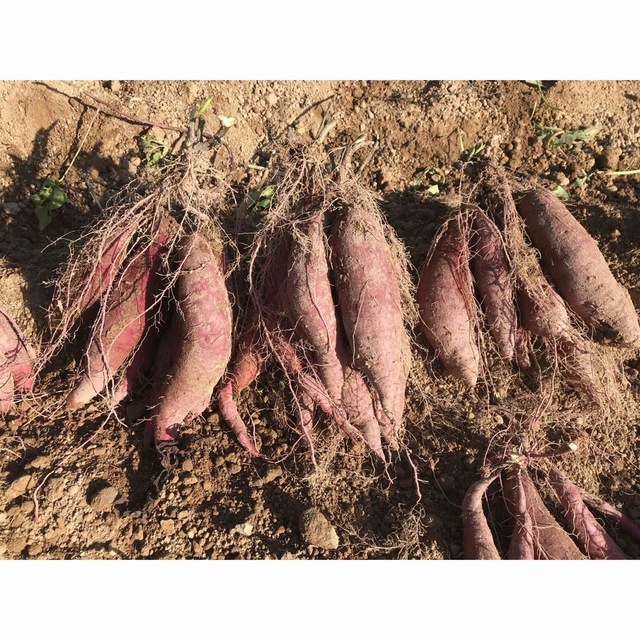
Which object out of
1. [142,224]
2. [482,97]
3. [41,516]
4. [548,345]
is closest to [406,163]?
[482,97]

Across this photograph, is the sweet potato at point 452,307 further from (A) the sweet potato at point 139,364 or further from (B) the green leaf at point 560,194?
(A) the sweet potato at point 139,364

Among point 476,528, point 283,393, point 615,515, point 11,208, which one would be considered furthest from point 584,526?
point 11,208

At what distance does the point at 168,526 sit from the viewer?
188 cm

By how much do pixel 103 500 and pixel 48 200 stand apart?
1616 millimetres

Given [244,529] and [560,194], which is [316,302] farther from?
[560,194]

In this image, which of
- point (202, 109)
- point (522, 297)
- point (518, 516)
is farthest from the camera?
point (202, 109)

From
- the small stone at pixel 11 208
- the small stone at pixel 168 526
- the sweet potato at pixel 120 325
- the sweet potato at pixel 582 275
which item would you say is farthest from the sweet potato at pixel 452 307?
the small stone at pixel 11 208

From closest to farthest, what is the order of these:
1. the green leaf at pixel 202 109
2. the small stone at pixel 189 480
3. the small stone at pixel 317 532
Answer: the small stone at pixel 317 532
the small stone at pixel 189 480
the green leaf at pixel 202 109

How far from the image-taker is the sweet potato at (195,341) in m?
Answer: 2.09

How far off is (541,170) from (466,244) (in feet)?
2.95

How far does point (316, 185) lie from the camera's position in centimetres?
227

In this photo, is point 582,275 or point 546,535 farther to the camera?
point 582,275

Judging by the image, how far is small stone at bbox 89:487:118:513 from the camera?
6.26ft

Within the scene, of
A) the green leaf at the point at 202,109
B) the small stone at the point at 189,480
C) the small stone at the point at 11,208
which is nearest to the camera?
the small stone at the point at 189,480
